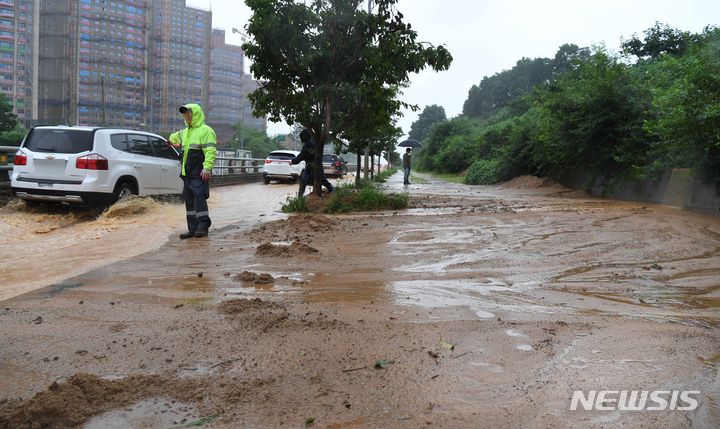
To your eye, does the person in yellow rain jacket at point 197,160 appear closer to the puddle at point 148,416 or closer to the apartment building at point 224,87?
the puddle at point 148,416

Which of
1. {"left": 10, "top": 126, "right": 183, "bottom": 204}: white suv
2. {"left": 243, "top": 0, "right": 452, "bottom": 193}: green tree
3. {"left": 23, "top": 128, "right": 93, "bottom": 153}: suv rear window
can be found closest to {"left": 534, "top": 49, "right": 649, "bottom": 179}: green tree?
{"left": 243, "top": 0, "right": 452, "bottom": 193}: green tree

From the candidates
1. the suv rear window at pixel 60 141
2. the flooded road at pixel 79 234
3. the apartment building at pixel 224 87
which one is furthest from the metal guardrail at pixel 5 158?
the apartment building at pixel 224 87

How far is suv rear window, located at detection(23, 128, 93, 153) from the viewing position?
944 cm

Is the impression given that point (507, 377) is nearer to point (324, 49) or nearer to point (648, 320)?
point (648, 320)

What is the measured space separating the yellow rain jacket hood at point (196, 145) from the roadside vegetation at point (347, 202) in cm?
376

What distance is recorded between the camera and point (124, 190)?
10.1m

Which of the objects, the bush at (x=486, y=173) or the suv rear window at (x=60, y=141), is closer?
the suv rear window at (x=60, y=141)

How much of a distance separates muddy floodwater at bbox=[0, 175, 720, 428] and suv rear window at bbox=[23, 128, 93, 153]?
2625mm

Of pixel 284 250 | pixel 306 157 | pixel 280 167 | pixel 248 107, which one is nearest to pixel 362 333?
pixel 284 250

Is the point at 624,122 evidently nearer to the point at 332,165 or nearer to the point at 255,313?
the point at 255,313

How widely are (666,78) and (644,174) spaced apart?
2761mm

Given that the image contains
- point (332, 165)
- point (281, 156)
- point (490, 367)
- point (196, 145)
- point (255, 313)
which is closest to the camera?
point (490, 367)

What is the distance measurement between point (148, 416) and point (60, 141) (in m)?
8.36

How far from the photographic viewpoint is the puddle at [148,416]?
7.91 feet
